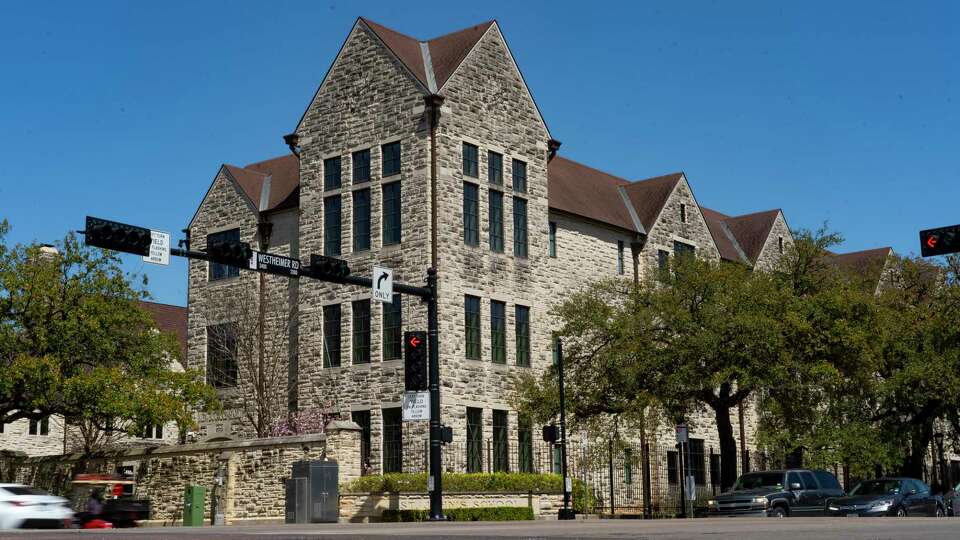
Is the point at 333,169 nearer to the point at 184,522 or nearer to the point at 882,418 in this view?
the point at 184,522

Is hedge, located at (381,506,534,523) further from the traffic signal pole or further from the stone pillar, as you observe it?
the traffic signal pole

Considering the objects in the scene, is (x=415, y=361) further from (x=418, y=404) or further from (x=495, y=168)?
(x=495, y=168)

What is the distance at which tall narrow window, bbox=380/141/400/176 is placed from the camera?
40312 millimetres

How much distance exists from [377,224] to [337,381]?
217 inches

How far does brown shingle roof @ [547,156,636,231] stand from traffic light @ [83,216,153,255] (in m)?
24.3

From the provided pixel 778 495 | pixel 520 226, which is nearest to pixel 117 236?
pixel 778 495

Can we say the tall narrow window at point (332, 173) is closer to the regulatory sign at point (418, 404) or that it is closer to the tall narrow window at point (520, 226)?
the tall narrow window at point (520, 226)

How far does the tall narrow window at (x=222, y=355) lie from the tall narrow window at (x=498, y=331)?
10.3m

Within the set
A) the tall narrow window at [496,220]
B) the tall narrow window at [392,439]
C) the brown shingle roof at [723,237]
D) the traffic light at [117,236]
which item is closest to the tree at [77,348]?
the tall narrow window at [392,439]

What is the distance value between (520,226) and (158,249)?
2148cm

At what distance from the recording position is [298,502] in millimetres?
32250

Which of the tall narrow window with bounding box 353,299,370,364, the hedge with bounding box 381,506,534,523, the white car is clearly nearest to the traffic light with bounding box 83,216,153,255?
the white car

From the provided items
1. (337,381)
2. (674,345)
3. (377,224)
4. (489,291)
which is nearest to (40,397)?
(337,381)

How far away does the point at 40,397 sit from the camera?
122 feet
